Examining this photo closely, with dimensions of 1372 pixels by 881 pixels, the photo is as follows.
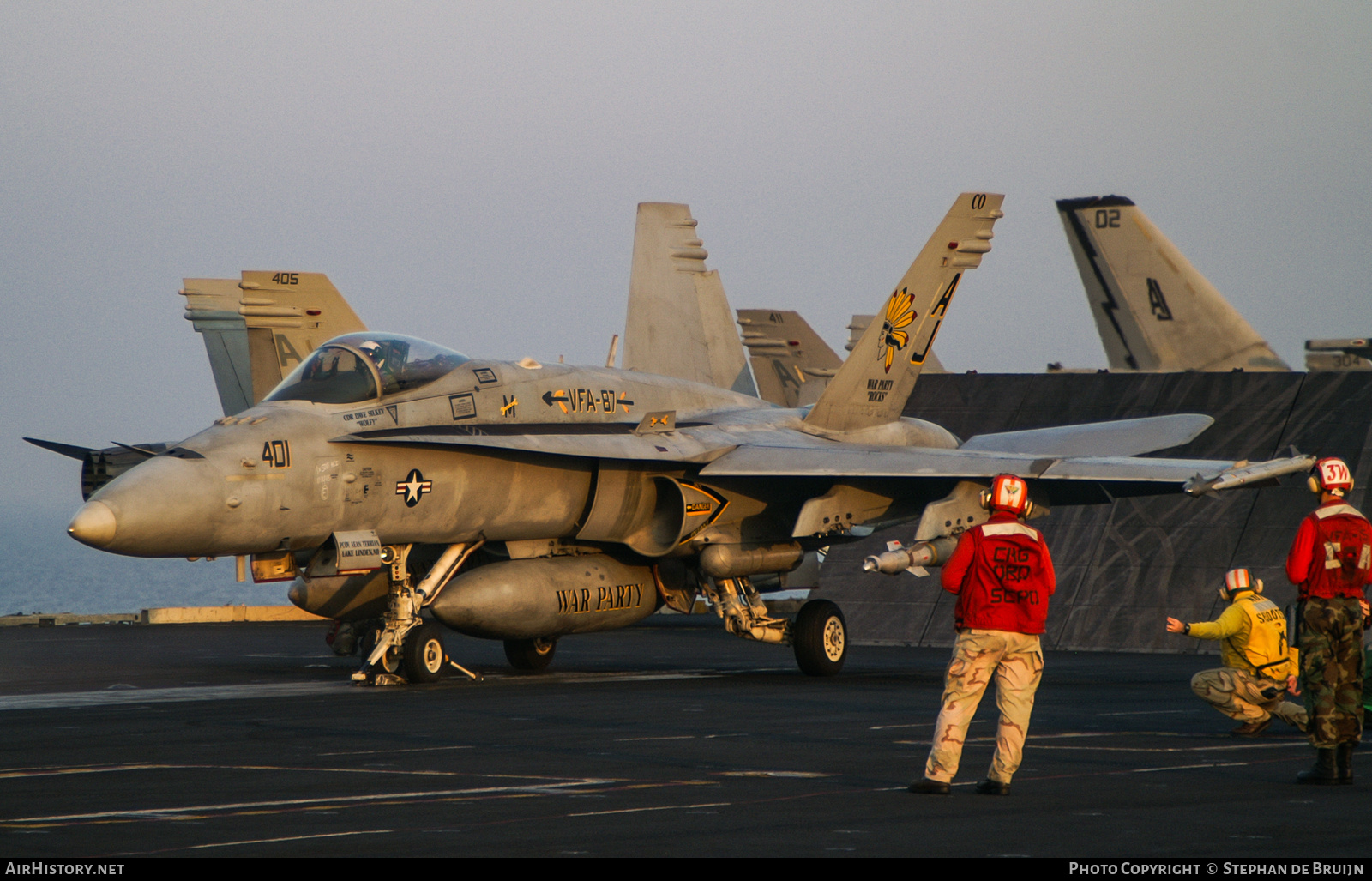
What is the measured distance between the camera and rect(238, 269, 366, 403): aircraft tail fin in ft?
72.3

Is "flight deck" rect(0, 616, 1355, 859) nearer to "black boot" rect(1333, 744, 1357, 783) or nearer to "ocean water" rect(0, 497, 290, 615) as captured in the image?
"black boot" rect(1333, 744, 1357, 783)

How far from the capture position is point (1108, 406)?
84.7 feet

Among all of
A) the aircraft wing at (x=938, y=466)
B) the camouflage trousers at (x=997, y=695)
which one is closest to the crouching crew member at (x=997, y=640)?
the camouflage trousers at (x=997, y=695)

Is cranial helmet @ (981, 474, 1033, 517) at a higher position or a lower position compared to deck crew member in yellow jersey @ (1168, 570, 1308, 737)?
higher

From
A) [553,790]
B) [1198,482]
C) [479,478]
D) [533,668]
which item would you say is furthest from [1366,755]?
[533,668]

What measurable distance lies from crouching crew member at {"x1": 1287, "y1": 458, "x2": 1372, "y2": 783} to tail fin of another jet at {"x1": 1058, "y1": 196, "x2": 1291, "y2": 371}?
18.8 meters

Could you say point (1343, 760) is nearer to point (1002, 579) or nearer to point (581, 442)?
point (1002, 579)

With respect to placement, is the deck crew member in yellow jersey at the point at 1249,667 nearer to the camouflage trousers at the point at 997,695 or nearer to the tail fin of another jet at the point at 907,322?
the camouflage trousers at the point at 997,695

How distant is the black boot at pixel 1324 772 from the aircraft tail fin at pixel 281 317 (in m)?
16.0

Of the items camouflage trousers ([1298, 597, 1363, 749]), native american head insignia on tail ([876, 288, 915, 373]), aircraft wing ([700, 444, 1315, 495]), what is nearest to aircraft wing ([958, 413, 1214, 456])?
native american head insignia on tail ([876, 288, 915, 373])

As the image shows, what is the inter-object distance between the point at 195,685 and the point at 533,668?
3.81m

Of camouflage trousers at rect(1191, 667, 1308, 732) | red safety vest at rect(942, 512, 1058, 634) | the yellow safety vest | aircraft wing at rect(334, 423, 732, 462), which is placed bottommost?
camouflage trousers at rect(1191, 667, 1308, 732)

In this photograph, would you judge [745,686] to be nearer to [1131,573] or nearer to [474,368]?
[474,368]

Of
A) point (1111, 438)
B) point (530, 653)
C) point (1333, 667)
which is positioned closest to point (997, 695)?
point (1333, 667)
